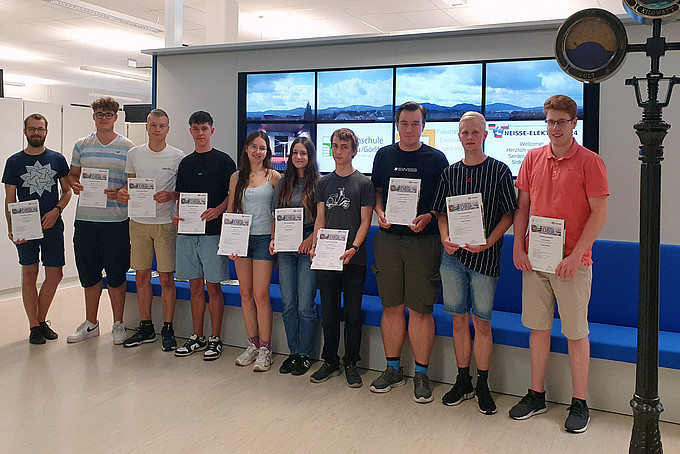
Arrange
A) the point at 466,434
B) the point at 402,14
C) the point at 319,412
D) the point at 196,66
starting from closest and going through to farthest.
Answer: the point at 466,434 < the point at 319,412 < the point at 196,66 < the point at 402,14

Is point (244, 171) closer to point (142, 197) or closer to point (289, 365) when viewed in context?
point (142, 197)

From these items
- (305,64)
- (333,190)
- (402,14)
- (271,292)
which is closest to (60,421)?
(271,292)

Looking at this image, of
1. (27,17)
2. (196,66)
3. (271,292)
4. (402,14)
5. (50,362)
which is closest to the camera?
(50,362)

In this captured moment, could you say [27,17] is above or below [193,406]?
above

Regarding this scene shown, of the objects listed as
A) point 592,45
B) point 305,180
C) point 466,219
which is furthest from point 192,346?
point 592,45

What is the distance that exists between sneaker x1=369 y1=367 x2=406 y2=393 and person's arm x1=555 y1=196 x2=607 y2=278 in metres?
1.26

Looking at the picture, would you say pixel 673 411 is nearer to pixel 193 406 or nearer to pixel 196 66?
pixel 193 406

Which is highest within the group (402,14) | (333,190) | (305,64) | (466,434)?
(402,14)

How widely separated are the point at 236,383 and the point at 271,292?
0.83m

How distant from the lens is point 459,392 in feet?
11.9

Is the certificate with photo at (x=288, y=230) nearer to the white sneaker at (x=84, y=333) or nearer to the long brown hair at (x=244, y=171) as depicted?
the long brown hair at (x=244, y=171)

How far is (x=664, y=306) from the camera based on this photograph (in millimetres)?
3707

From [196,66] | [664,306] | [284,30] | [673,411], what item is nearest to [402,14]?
[284,30]

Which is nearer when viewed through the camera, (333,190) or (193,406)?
(193,406)
